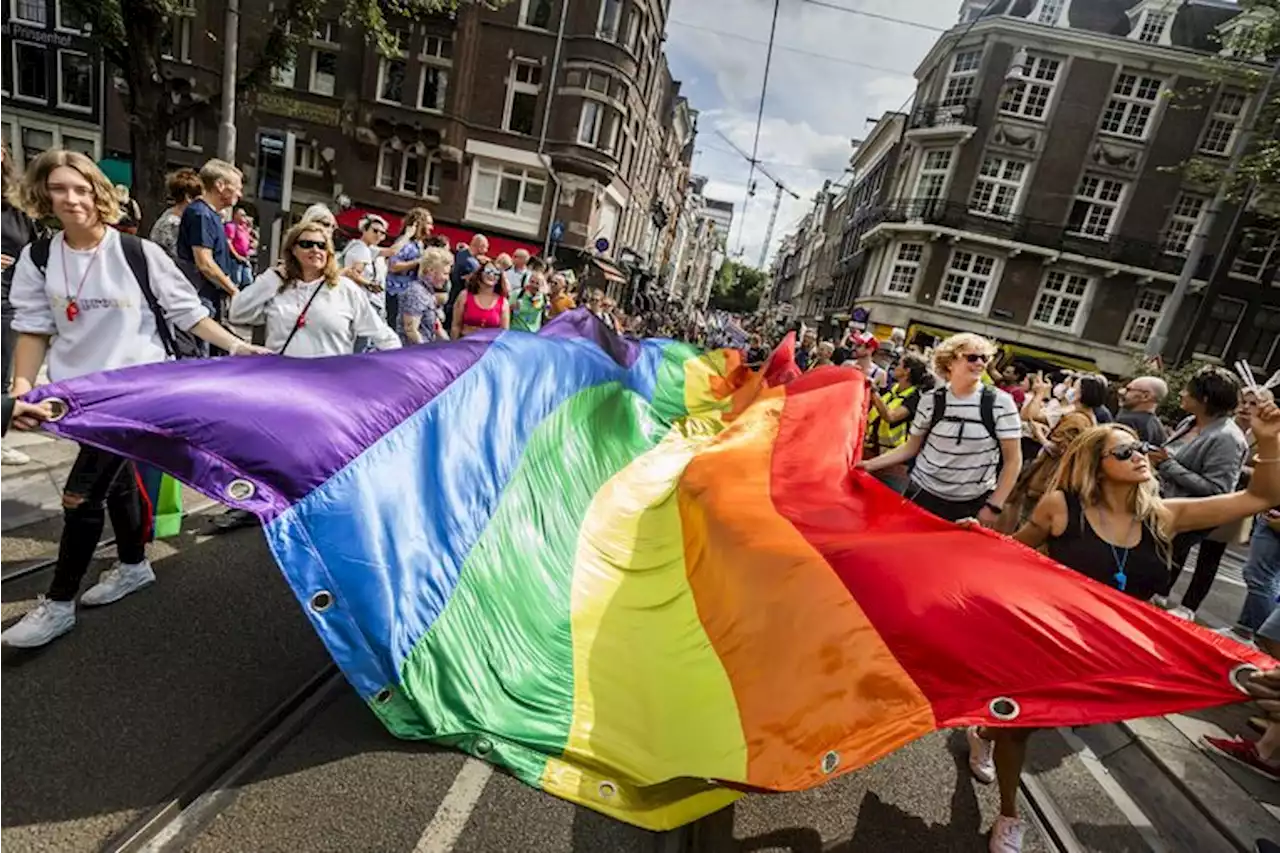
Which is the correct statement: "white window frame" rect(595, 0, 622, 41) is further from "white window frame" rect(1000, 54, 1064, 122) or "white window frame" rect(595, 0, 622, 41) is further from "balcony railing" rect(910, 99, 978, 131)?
"white window frame" rect(1000, 54, 1064, 122)

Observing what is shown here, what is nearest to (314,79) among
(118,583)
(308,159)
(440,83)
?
(308,159)

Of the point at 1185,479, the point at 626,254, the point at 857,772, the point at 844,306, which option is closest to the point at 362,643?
the point at 857,772

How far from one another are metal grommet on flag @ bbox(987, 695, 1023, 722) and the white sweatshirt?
3.67 meters

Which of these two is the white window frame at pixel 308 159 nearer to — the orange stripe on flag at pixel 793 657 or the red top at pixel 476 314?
the red top at pixel 476 314

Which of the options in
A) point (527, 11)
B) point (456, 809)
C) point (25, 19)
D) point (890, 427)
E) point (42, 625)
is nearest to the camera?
point (456, 809)

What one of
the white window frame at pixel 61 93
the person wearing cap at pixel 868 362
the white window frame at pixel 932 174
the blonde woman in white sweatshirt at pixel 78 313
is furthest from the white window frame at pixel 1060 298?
the white window frame at pixel 61 93

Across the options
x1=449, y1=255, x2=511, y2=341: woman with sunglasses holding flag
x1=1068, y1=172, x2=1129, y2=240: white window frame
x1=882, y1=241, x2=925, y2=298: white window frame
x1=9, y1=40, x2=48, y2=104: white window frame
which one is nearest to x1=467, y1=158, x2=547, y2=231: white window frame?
x1=882, y1=241, x2=925, y2=298: white window frame

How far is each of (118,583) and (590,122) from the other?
24425mm

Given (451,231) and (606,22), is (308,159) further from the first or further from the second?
(606,22)

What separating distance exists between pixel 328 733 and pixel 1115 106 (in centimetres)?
3425

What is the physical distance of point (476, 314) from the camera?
6.62 meters

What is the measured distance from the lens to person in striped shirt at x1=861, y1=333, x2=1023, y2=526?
13.5 feet

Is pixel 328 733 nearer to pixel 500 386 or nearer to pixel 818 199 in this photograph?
pixel 500 386

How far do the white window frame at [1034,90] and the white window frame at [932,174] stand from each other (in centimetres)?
250
